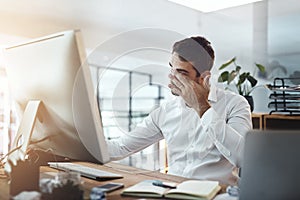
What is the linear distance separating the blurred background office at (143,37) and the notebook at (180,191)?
23 cm

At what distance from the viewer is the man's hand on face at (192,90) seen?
1.35 m

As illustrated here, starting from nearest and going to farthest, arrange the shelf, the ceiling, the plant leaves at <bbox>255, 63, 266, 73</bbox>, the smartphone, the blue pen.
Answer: the blue pen < the smartphone < the ceiling < the shelf < the plant leaves at <bbox>255, 63, 266, 73</bbox>

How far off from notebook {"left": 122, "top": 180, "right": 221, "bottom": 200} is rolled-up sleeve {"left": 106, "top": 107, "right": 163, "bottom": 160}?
17.5 inches

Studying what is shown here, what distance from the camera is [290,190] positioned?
0.73 m

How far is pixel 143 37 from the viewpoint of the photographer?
5.14 ft

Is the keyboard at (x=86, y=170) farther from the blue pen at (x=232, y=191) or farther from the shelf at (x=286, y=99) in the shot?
the shelf at (x=286, y=99)

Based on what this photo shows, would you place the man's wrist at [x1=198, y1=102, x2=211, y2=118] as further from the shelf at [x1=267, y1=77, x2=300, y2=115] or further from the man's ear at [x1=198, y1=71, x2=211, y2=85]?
the shelf at [x1=267, y1=77, x2=300, y2=115]

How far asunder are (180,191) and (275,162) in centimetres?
31

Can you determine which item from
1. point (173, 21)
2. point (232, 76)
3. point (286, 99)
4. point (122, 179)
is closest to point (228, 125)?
point (122, 179)

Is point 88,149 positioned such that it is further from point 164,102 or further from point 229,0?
point 229,0

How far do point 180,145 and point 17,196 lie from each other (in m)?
0.79

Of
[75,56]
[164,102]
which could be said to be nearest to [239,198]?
[75,56]

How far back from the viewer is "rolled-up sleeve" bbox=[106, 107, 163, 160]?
4.89 feet

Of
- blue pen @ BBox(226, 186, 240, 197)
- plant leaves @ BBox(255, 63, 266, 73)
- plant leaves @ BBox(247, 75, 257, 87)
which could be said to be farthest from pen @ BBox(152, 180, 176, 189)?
plant leaves @ BBox(255, 63, 266, 73)
